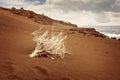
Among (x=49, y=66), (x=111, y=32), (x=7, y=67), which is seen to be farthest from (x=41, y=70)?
(x=111, y=32)

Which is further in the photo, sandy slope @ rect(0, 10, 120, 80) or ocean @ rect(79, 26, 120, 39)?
ocean @ rect(79, 26, 120, 39)

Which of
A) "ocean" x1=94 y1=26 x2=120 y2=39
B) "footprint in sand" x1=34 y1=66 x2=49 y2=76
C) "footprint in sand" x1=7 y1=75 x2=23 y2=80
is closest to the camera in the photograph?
"footprint in sand" x1=7 y1=75 x2=23 y2=80

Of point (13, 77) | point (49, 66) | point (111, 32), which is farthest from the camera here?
point (111, 32)

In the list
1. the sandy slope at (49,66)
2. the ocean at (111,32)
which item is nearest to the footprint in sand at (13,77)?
the sandy slope at (49,66)

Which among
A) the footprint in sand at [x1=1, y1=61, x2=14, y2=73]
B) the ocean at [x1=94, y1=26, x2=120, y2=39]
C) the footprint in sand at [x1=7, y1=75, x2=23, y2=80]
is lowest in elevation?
the ocean at [x1=94, y1=26, x2=120, y2=39]

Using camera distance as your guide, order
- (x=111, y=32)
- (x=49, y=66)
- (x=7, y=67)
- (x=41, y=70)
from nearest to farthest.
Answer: (x=7, y=67)
(x=41, y=70)
(x=49, y=66)
(x=111, y=32)

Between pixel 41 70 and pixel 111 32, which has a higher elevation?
pixel 41 70

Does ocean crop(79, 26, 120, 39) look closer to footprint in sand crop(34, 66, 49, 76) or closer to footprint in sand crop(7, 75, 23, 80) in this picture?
Result: footprint in sand crop(34, 66, 49, 76)

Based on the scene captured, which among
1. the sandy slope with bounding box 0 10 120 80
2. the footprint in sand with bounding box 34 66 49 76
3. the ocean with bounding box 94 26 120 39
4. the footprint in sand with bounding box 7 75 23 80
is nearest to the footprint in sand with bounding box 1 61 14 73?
the sandy slope with bounding box 0 10 120 80

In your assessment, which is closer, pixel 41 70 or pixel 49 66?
pixel 41 70

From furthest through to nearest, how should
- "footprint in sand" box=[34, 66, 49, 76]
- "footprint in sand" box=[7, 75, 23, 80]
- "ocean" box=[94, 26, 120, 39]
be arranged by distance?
"ocean" box=[94, 26, 120, 39]
"footprint in sand" box=[34, 66, 49, 76]
"footprint in sand" box=[7, 75, 23, 80]

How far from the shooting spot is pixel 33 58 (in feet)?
14.1

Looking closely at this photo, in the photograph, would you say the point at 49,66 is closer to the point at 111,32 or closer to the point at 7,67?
the point at 7,67

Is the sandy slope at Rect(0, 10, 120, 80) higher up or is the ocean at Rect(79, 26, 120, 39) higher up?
the sandy slope at Rect(0, 10, 120, 80)
